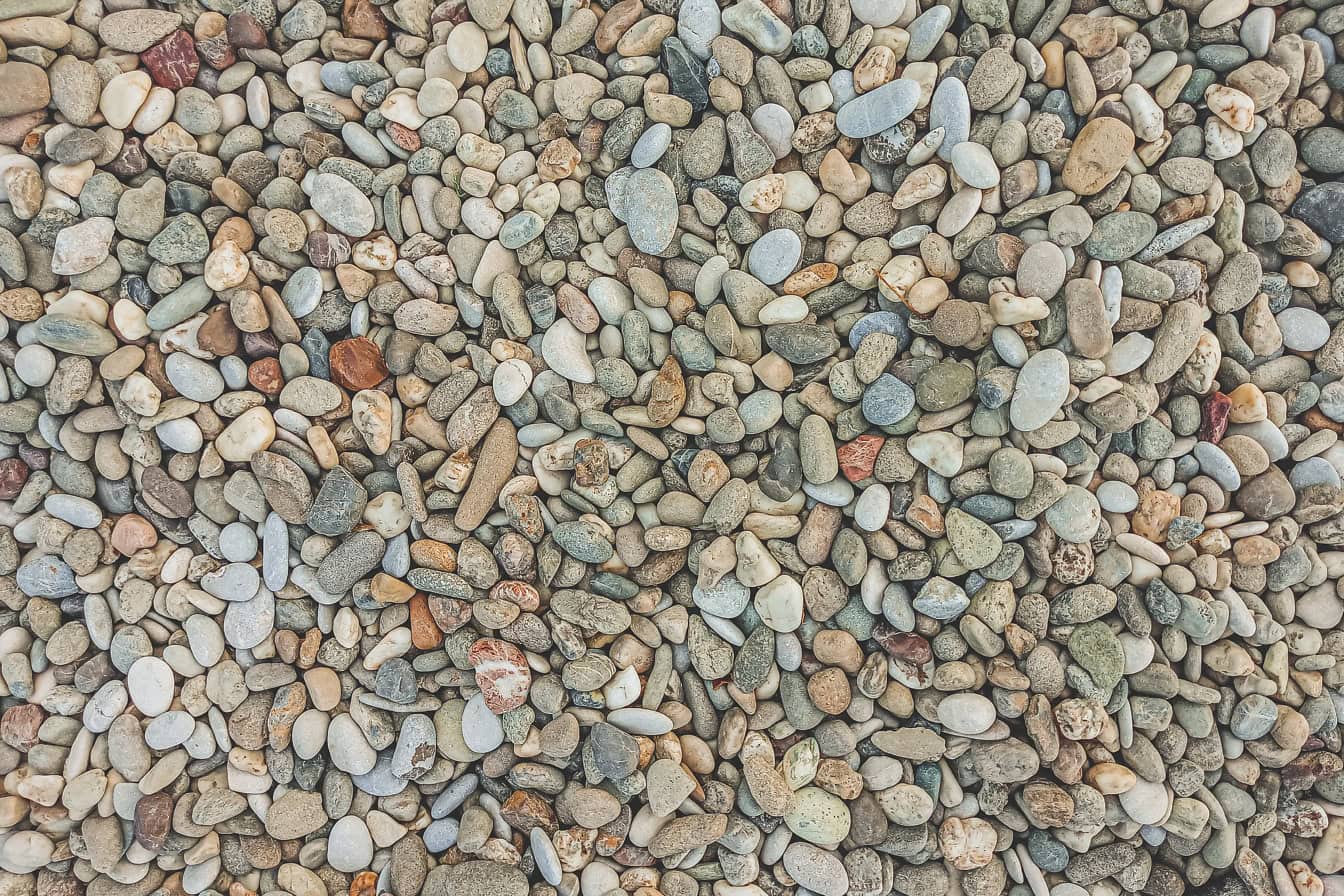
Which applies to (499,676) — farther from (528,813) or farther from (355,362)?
(355,362)

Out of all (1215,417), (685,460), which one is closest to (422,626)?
(685,460)

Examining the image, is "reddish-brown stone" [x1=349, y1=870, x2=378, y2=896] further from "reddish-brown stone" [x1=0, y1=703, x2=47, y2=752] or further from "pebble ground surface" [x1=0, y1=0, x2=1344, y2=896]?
"reddish-brown stone" [x1=0, y1=703, x2=47, y2=752]

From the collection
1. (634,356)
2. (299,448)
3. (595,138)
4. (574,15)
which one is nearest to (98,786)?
(299,448)

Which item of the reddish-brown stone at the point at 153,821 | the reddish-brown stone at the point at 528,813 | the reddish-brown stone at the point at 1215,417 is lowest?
the reddish-brown stone at the point at 153,821

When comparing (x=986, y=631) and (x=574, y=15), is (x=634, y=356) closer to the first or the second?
(x=574, y=15)

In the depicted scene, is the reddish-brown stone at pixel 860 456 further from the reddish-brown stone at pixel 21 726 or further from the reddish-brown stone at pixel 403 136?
the reddish-brown stone at pixel 21 726

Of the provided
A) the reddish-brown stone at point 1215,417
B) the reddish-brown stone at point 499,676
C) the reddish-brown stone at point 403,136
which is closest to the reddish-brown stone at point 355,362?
the reddish-brown stone at point 403,136

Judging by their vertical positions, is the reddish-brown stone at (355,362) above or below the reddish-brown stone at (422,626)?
above
